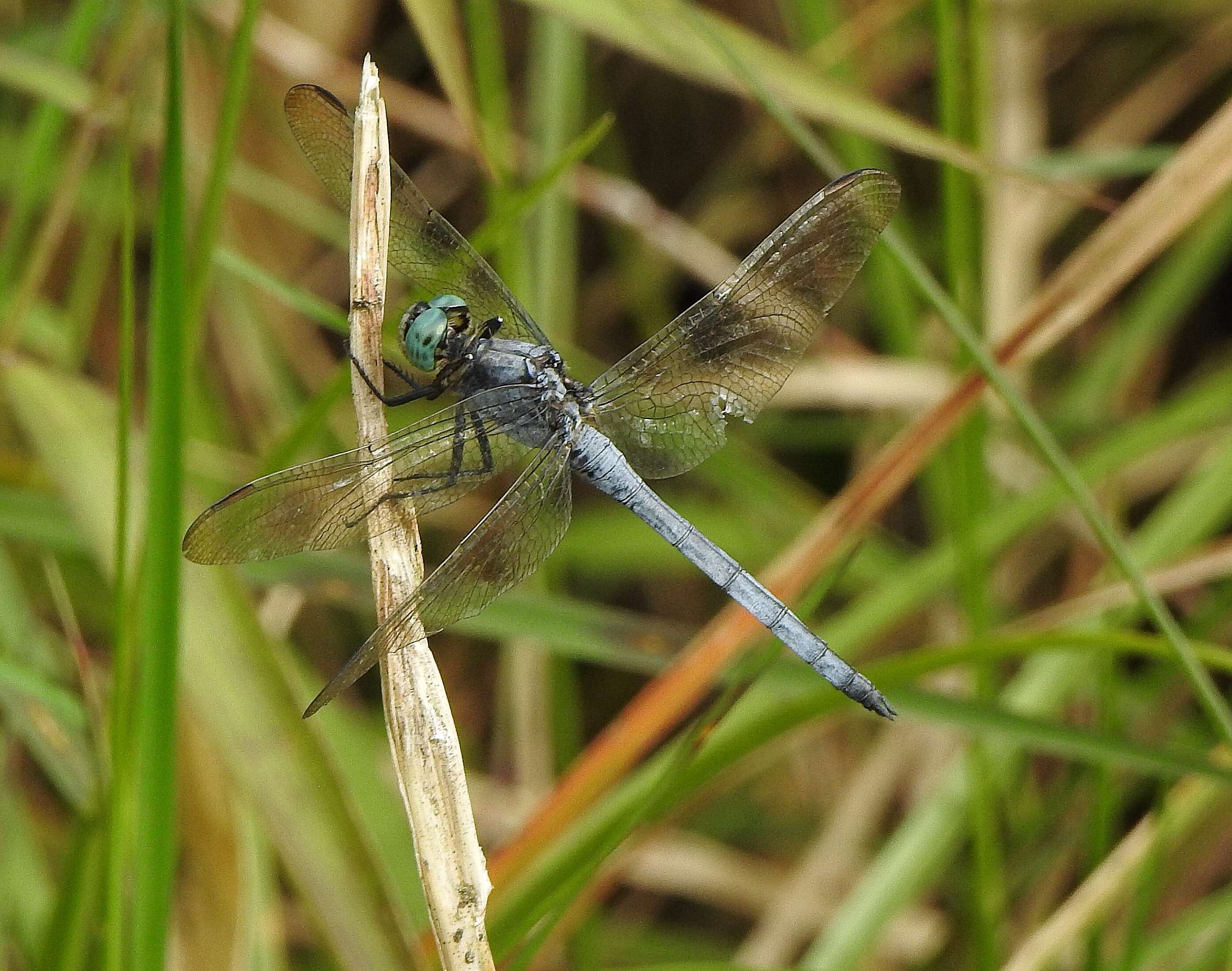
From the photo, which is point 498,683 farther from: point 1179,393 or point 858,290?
point 1179,393

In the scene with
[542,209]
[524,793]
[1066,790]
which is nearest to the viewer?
[1066,790]

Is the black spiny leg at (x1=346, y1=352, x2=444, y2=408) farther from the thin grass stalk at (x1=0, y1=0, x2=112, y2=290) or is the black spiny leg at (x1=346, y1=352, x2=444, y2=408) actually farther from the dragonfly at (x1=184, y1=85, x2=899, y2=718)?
the thin grass stalk at (x1=0, y1=0, x2=112, y2=290)

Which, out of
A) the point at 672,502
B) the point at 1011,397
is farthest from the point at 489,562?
the point at 672,502

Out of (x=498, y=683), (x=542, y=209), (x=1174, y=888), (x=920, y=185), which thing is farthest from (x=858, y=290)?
(x=1174, y=888)

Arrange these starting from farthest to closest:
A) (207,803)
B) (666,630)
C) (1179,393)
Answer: (1179,393)
(666,630)
(207,803)

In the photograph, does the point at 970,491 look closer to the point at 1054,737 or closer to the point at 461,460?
the point at 1054,737
